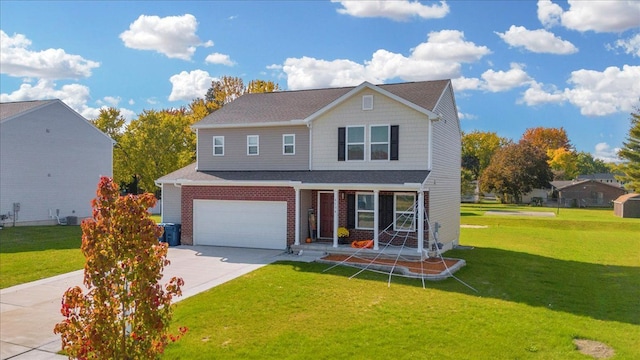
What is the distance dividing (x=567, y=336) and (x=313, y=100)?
1550cm

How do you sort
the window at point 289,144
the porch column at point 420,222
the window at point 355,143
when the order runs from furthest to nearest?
the window at point 289,144, the window at point 355,143, the porch column at point 420,222

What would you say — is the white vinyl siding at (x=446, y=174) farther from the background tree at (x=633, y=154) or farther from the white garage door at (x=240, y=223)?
the background tree at (x=633, y=154)

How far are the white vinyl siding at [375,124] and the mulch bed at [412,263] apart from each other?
12.1 feet

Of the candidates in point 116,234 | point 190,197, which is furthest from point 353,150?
point 116,234

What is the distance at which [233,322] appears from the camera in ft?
31.2

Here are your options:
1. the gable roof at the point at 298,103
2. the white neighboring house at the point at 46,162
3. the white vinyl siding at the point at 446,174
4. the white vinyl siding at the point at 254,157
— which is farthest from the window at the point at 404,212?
the white neighboring house at the point at 46,162

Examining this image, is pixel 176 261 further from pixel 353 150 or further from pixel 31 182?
pixel 31 182

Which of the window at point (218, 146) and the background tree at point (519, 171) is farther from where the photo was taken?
the background tree at point (519, 171)

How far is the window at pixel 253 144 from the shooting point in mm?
20594

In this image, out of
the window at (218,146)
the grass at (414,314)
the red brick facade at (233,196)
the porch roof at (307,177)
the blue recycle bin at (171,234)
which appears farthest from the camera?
the window at (218,146)

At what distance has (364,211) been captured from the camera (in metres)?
18.4

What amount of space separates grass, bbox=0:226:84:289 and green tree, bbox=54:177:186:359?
9.98 m

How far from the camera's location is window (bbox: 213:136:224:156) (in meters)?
21.4

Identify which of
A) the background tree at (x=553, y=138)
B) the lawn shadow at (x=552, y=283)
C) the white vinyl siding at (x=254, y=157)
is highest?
the background tree at (x=553, y=138)
